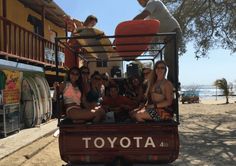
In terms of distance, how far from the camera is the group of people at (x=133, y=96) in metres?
6.26

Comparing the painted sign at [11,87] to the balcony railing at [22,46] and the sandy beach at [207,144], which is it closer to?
the balcony railing at [22,46]

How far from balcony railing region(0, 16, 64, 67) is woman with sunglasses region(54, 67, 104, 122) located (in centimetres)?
712

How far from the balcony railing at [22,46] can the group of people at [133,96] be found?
615 centimetres

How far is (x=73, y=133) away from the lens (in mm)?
6082

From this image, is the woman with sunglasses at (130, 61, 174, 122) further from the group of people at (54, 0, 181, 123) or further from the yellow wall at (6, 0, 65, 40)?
the yellow wall at (6, 0, 65, 40)

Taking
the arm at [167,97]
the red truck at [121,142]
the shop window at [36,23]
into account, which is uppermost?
the shop window at [36,23]

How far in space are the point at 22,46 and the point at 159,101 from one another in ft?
34.4

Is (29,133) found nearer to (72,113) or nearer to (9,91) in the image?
(9,91)

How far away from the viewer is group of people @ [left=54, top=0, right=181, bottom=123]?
246 inches

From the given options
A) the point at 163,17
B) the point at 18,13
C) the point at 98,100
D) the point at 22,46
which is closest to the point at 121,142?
the point at 98,100

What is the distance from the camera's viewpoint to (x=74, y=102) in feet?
21.1

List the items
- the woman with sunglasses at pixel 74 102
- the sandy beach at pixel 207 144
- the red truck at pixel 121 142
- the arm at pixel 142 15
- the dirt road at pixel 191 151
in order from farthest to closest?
the sandy beach at pixel 207 144 → the dirt road at pixel 191 151 → the arm at pixel 142 15 → the woman with sunglasses at pixel 74 102 → the red truck at pixel 121 142

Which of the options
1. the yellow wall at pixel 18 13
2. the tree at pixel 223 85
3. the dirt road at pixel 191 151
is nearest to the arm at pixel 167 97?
the dirt road at pixel 191 151

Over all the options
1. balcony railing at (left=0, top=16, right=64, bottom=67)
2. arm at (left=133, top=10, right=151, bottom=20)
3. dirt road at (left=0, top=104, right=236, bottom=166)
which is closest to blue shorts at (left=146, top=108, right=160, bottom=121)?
arm at (left=133, top=10, right=151, bottom=20)
